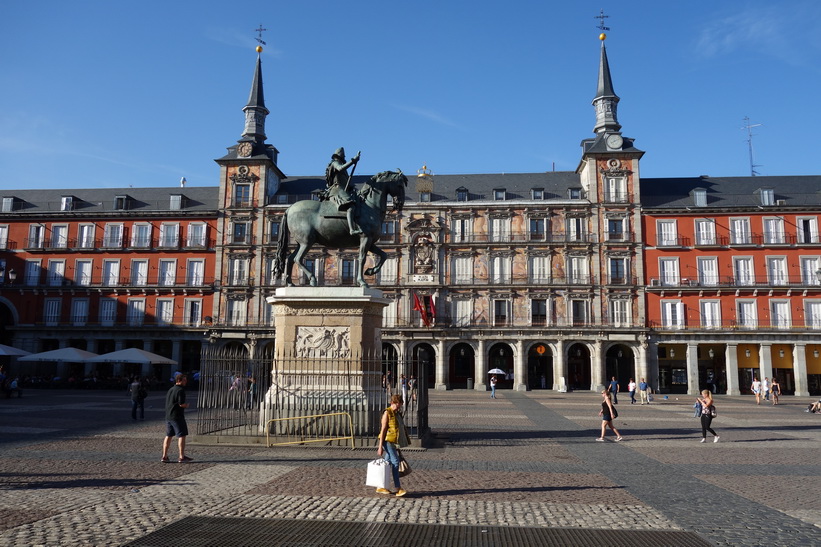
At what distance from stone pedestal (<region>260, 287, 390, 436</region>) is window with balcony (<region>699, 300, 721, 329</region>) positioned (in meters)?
39.9

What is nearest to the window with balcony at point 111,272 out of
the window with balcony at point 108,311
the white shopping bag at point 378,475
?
the window with balcony at point 108,311

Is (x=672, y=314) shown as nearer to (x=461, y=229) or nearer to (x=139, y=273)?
(x=461, y=229)

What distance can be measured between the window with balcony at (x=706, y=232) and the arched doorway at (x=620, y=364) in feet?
32.7

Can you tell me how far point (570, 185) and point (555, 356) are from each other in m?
14.8

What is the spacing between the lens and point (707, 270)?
47.8 m

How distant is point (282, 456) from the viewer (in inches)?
479

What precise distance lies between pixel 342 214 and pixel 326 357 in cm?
334

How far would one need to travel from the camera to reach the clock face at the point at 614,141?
4981 centimetres

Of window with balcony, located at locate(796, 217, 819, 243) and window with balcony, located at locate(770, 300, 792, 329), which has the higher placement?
window with balcony, located at locate(796, 217, 819, 243)

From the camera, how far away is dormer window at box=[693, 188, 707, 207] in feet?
161

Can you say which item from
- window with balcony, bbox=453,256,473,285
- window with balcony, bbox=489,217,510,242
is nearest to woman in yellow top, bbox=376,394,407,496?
window with balcony, bbox=453,256,473,285

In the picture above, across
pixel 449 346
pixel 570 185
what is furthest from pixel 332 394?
pixel 570 185

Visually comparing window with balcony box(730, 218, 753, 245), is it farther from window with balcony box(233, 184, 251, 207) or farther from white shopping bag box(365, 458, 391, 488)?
white shopping bag box(365, 458, 391, 488)

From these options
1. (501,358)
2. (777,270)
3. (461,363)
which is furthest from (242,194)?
(777,270)
